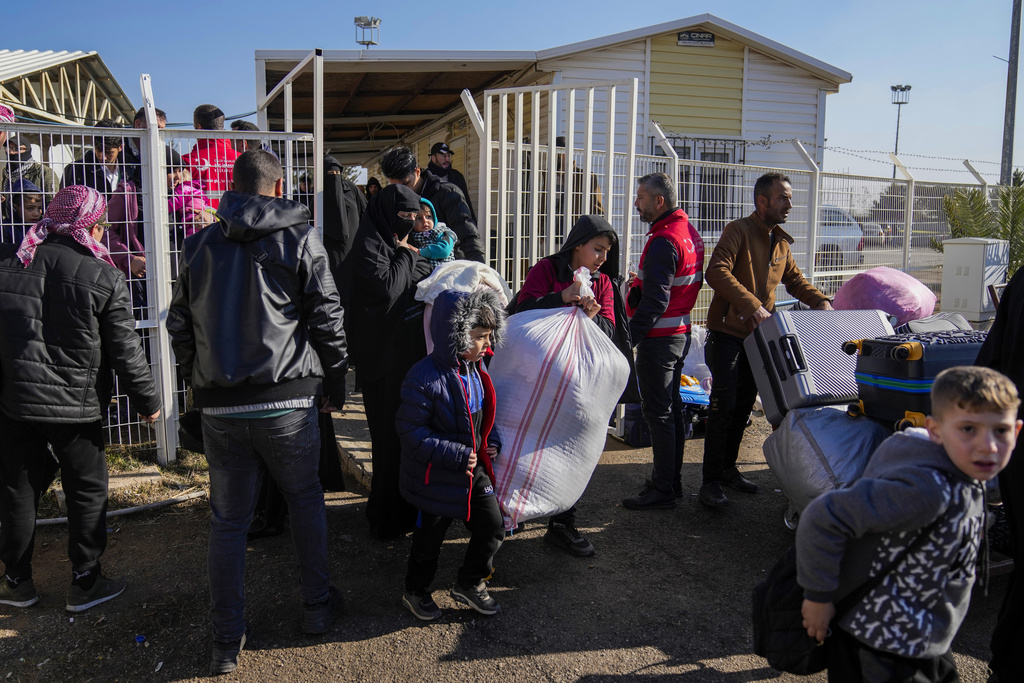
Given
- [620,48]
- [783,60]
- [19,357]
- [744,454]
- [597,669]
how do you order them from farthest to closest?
[783,60], [620,48], [744,454], [19,357], [597,669]

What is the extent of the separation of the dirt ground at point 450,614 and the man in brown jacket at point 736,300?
0.45 metres

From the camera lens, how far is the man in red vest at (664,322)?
418cm

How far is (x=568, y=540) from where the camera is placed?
12.4 ft

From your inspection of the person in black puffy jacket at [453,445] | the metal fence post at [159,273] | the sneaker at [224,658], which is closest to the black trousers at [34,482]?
the sneaker at [224,658]

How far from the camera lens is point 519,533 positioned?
4.01 m

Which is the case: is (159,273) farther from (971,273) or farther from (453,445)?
(971,273)

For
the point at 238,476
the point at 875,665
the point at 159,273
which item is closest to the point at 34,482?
the point at 238,476

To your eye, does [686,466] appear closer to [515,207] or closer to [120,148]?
[515,207]

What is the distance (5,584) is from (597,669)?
262cm

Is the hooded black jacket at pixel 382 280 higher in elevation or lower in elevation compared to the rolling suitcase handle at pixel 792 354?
higher

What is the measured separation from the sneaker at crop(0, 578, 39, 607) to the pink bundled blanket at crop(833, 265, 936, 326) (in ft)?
15.2

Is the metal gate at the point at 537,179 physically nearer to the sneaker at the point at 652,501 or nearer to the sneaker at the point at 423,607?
the sneaker at the point at 652,501

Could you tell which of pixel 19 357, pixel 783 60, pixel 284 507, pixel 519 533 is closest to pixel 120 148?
pixel 19 357

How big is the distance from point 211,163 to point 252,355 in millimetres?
2275
